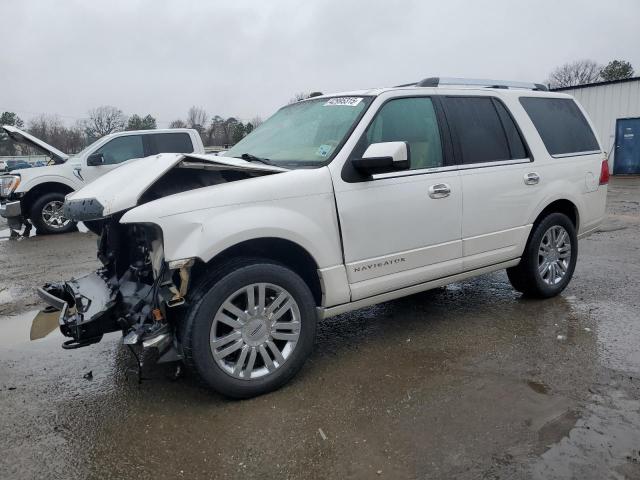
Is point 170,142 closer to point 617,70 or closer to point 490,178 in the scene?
point 490,178

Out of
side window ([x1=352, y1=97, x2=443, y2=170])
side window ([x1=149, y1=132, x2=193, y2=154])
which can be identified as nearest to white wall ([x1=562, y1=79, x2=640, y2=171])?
side window ([x1=149, y1=132, x2=193, y2=154])

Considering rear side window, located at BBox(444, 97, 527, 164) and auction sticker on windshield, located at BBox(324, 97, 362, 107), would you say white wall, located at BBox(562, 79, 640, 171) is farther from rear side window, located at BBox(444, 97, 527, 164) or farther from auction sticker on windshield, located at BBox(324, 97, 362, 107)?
auction sticker on windshield, located at BBox(324, 97, 362, 107)

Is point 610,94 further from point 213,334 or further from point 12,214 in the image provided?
point 213,334

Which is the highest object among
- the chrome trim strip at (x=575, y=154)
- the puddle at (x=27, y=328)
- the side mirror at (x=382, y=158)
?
the side mirror at (x=382, y=158)

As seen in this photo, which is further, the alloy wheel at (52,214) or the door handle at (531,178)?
the alloy wheel at (52,214)

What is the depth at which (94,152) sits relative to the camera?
10773 mm

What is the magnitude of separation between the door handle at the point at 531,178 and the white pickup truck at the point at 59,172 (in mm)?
7706

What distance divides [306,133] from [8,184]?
8.41 meters

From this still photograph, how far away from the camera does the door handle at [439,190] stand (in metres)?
3.97

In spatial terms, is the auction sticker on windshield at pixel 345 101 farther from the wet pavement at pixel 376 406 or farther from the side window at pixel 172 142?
the side window at pixel 172 142

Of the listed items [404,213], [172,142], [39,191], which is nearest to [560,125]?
[404,213]

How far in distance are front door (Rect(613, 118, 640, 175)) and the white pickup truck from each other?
53.0 ft

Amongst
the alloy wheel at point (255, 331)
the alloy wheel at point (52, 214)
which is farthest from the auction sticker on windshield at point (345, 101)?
the alloy wheel at point (52, 214)

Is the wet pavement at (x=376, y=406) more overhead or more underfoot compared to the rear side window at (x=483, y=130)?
more underfoot
